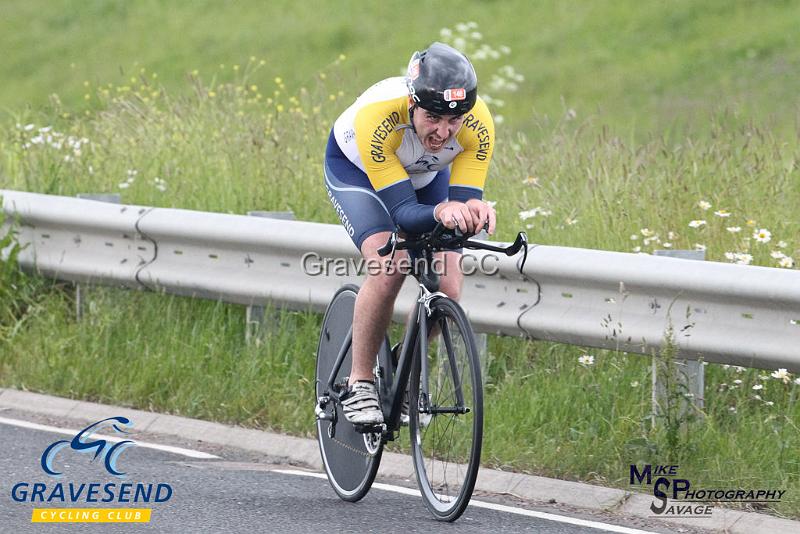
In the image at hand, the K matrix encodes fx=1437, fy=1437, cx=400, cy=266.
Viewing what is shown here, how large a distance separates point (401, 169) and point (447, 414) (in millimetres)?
1022

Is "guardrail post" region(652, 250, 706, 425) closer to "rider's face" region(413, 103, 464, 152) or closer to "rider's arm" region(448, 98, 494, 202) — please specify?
"rider's arm" region(448, 98, 494, 202)

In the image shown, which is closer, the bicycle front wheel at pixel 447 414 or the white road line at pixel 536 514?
the bicycle front wheel at pixel 447 414

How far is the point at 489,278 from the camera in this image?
7512 millimetres

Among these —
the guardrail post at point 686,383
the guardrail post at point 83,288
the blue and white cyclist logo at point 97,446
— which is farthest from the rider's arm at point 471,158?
the guardrail post at point 83,288

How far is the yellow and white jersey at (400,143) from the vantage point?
19.3ft

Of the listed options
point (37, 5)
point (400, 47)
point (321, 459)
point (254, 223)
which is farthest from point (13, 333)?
point (37, 5)

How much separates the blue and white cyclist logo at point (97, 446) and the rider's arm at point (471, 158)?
2122 mm

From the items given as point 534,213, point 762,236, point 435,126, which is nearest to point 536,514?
point 435,126

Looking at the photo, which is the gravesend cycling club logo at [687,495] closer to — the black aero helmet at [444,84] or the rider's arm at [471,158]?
the rider's arm at [471,158]

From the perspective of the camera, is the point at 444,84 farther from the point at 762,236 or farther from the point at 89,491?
the point at 762,236

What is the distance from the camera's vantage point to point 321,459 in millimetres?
7004

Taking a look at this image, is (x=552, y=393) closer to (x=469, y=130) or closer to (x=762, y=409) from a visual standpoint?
(x=762, y=409)

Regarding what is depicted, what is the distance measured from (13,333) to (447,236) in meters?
4.17

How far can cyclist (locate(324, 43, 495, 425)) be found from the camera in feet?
18.4
